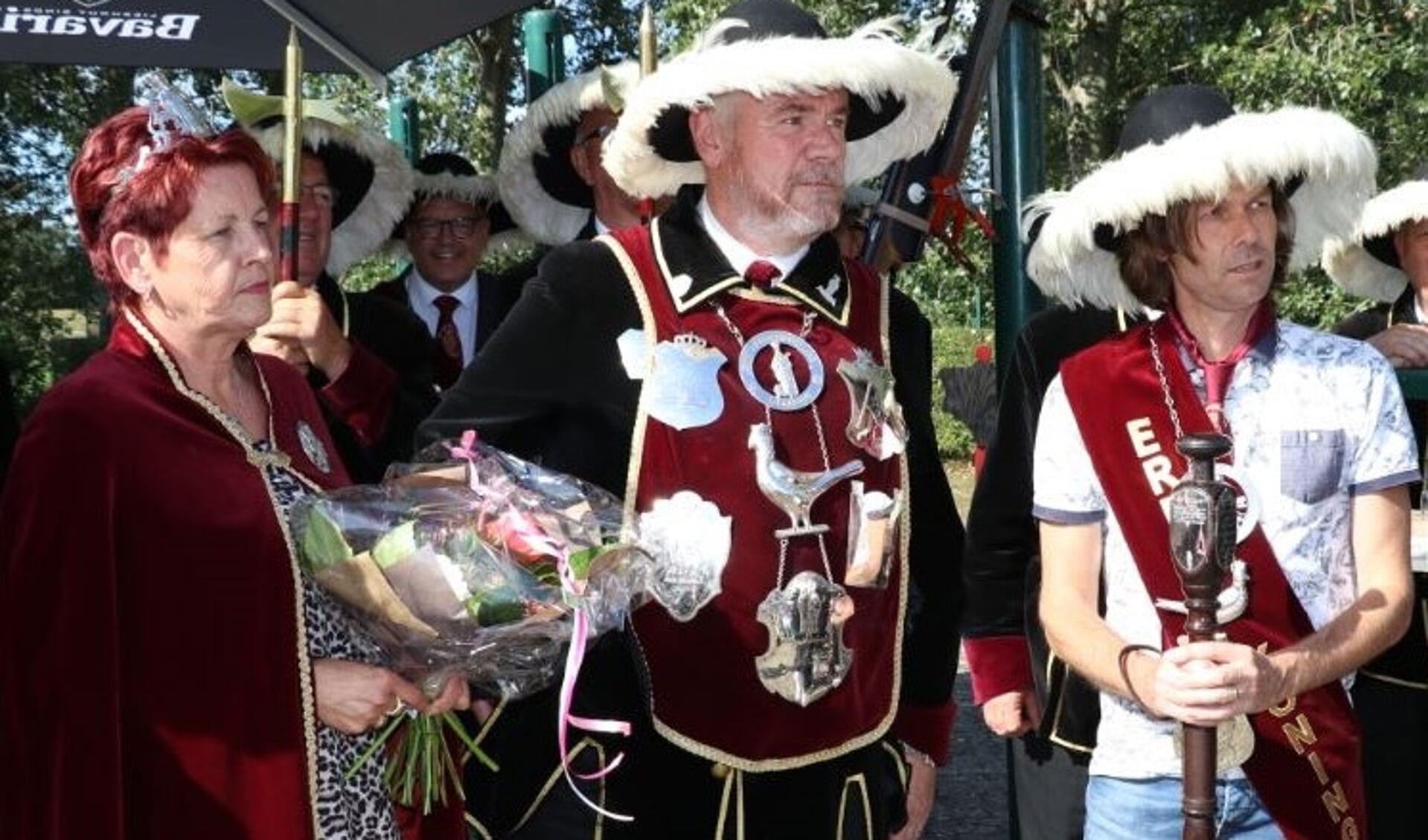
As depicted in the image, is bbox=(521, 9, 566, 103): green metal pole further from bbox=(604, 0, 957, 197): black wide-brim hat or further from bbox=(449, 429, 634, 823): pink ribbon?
bbox=(449, 429, 634, 823): pink ribbon

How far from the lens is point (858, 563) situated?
11.1 ft

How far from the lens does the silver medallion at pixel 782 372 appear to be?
334cm

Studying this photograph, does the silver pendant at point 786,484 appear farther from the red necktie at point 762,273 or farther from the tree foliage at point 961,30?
the tree foliage at point 961,30

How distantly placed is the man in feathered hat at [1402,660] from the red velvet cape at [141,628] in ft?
7.53

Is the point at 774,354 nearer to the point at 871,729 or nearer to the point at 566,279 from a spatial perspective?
the point at 566,279

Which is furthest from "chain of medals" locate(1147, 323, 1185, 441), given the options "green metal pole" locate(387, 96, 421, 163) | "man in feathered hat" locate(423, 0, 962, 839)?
"green metal pole" locate(387, 96, 421, 163)

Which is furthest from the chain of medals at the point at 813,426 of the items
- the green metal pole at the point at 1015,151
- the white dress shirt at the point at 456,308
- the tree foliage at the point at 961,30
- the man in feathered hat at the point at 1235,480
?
the tree foliage at the point at 961,30

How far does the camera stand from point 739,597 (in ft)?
10.7

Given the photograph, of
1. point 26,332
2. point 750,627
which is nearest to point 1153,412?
point 750,627

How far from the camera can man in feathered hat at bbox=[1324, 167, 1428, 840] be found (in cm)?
426

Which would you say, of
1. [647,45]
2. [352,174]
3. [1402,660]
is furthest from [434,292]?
[1402,660]

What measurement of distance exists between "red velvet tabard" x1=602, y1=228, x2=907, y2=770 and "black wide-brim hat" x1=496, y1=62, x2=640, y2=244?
6.51 ft

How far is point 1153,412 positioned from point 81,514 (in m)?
1.87

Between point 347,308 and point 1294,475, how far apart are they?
2601 mm
